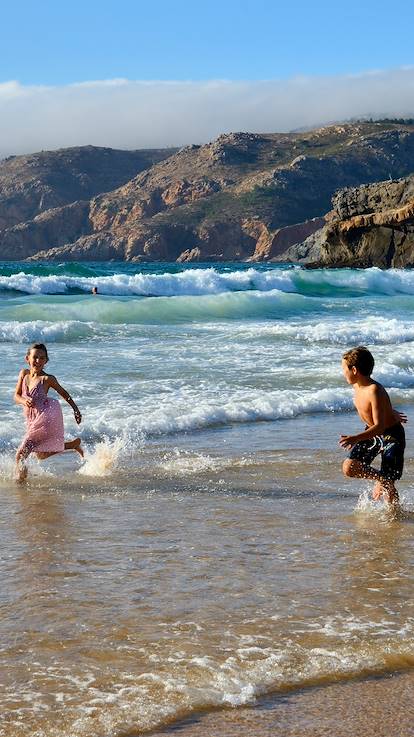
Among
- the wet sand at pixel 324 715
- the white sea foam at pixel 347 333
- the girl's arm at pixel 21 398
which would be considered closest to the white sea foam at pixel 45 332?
the white sea foam at pixel 347 333

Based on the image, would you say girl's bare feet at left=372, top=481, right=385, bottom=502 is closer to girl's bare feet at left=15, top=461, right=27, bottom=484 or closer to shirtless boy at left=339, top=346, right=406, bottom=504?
shirtless boy at left=339, top=346, right=406, bottom=504

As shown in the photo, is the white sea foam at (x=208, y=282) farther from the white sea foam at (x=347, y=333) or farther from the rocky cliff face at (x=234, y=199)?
the rocky cliff face at (x=234, y=199)

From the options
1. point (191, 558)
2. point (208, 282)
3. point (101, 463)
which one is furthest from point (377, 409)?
point (208, 282)

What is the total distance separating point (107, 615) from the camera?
4230 mm

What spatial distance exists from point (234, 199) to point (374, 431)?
16420 cm

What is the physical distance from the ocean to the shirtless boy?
0.24 m

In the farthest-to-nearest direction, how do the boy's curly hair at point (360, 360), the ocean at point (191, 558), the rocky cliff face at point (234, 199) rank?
the rocky cliff face at point (234, 199) → the boy's curly hair at point (360, 360) → the ocean at point (191, 558)

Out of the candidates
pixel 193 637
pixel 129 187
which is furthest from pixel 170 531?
pixel 129 187

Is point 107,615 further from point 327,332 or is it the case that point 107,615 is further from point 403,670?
point 327,332

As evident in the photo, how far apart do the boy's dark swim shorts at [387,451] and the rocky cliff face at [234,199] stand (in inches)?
5848

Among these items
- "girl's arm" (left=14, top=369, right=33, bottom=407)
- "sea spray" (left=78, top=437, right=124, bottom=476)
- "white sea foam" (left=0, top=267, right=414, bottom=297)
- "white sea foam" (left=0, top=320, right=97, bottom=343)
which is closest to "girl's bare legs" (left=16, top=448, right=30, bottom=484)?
"girl's arm" (left=14, top=369, right=33, bottom=407)

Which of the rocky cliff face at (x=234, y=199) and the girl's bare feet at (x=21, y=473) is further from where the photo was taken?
the rocky cliff face at (x=234, y=199)

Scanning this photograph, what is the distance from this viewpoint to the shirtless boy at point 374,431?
6.15 meters

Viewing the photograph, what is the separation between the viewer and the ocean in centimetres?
359
